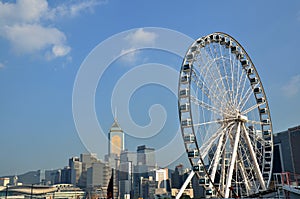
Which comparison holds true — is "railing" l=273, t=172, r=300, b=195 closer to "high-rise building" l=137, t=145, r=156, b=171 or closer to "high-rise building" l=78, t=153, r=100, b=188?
"high-rise building" l=137, t=145, r=156, b=171

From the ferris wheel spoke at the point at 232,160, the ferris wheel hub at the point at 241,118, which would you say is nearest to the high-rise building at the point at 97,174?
the ferris wheel hub at the point at 241,118

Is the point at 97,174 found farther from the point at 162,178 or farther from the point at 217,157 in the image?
the point at 217,157

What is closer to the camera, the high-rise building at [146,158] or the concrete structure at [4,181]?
the high-rise building at [146,158]

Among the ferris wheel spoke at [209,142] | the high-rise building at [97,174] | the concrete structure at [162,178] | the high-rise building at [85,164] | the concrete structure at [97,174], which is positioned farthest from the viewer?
the high-rise building at [85,164]

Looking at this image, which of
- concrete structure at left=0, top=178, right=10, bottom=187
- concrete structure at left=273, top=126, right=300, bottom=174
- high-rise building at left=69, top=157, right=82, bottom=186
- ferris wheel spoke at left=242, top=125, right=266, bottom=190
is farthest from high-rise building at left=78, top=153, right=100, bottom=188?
ferris wheel spoke at left=242, top=125, right=266, bottom=190

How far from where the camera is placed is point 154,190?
373 ft

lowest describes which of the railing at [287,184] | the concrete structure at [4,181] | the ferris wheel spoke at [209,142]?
the railing at [287,184]

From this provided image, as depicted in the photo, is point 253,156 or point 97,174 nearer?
point 253,156

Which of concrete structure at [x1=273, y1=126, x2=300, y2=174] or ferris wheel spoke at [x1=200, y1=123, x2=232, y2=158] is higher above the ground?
concrete structure at [x1=273, y1=126, x2=300, y2=174]

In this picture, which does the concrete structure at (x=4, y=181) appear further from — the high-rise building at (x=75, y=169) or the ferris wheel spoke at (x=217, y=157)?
the ferris wheel spoke at (x=217, y=157)

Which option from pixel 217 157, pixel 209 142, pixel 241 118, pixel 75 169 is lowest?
pixel 217 157

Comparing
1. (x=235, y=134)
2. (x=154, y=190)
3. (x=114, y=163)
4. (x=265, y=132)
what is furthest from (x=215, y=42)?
(x=154, y=190)

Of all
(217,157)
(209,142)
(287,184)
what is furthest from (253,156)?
(209,142)

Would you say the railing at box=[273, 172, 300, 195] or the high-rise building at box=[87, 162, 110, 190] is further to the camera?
the high-rise building at box=[87, 162, 110, 190]
